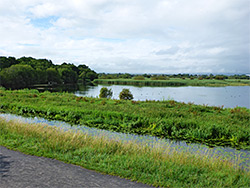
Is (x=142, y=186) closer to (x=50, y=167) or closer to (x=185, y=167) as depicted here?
(x=185, y=167)

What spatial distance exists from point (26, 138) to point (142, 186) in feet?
19.6

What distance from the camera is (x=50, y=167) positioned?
6336 mm

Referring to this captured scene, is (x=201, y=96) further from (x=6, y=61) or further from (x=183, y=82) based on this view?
(x=6, y=61)

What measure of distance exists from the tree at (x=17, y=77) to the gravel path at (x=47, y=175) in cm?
7223

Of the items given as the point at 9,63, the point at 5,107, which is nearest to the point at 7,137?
the point at 5,107

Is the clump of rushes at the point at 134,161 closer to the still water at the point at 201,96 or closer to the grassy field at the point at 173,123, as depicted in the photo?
the grassy field at the point at 173,123

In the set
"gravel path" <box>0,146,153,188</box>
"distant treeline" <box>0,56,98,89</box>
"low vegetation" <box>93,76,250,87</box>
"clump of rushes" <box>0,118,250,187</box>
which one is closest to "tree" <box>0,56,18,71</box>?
"distant treeline" <box>0,56,98,89</box>

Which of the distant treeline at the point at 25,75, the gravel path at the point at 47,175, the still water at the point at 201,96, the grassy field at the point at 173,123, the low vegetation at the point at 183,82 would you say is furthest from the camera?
the low vegetation at the point at 183,82

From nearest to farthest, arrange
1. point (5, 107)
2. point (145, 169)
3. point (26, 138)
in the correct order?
point (145, 169)
point (26, 138)
point (5, 107)

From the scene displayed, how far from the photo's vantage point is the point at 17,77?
2889 inches

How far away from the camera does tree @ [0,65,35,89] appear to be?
70375 millimetres

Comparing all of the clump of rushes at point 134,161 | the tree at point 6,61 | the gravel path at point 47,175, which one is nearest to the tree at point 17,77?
the tree at point 6,61

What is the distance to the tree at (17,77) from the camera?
70.4 meters

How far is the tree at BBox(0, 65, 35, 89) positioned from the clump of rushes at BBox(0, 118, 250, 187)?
70635 millimetres
